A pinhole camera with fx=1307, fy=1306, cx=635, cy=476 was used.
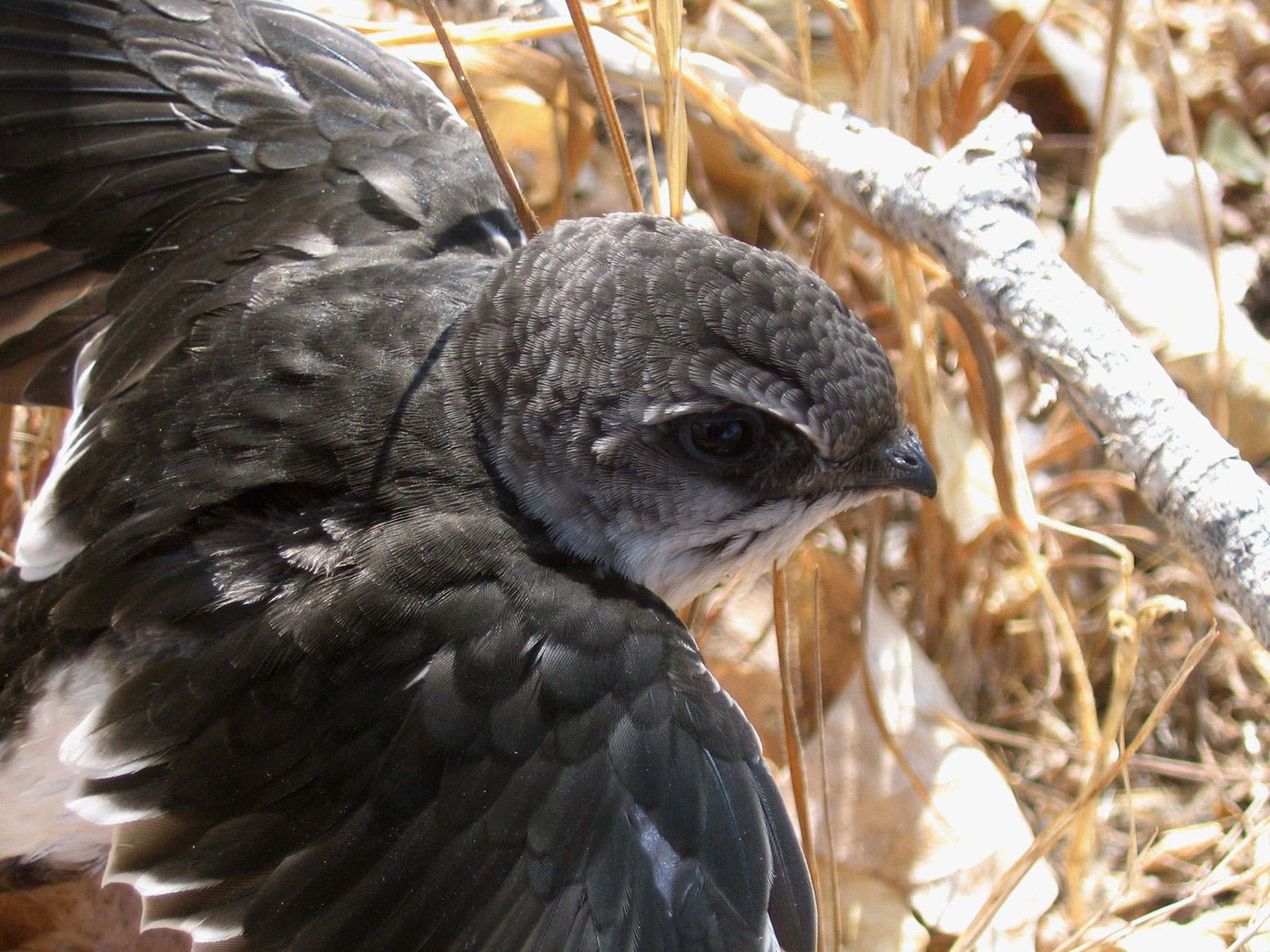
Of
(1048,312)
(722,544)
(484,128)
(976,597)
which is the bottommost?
(976,597)

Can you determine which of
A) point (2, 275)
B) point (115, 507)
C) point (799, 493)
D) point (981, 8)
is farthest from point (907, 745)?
point (981, 8)

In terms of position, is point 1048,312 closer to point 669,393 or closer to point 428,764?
point 669,393

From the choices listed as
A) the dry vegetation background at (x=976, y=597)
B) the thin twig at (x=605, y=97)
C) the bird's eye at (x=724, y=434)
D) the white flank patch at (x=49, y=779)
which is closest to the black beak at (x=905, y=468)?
the bird's eye at (x=724, y=434)

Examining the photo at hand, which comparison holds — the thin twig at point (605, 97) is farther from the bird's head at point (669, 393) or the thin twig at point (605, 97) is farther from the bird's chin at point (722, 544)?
the bird's chin at point (722, 544)

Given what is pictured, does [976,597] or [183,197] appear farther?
[976,597]

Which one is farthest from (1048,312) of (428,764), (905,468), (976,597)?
(976,597)

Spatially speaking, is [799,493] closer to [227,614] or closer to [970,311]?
[970,311]
